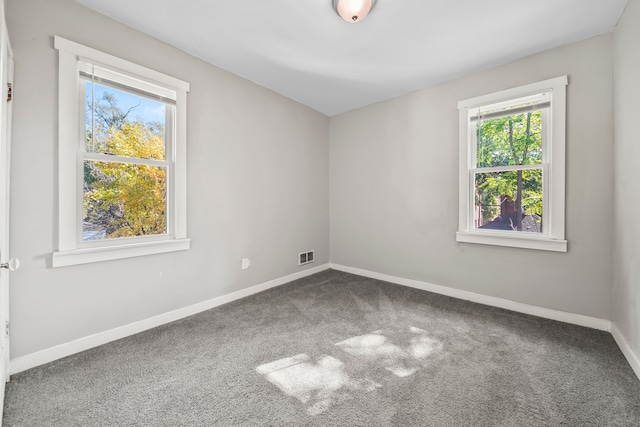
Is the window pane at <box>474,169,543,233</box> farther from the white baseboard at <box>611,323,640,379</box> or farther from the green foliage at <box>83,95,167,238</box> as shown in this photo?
the green foliage at <box>83,95,167,238</box>

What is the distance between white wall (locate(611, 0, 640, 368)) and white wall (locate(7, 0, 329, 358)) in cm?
312

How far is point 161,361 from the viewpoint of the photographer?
187cm

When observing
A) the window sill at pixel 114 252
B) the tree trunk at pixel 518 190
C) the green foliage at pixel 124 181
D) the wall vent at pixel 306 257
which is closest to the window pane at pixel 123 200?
the green foliage at pixel 124 181

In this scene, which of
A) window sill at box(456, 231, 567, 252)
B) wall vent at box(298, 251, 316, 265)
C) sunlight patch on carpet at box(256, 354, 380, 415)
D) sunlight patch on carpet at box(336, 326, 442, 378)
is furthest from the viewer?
wall vent at box(298, 251, 316, 265)

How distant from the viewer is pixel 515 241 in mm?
2658

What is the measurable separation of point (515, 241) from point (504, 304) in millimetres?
670

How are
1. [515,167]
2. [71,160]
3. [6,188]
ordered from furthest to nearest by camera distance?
[515,167]
[71,160]
[6,188]

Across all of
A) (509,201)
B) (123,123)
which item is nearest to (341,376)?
(509,201)

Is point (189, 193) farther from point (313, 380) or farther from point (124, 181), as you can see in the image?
point (313, 380)

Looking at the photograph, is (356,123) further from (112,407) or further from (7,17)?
(112,407)

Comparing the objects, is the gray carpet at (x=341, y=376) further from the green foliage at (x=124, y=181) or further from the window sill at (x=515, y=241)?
the green foliage at (x=124, y=181)

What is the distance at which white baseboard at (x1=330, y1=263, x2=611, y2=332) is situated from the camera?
7.63 ft

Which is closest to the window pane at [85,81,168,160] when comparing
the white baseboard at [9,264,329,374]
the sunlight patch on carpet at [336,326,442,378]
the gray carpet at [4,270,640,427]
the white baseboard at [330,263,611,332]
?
the white baseboard at [9,264,329,374]

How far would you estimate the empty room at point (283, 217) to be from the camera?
5.24 ft
